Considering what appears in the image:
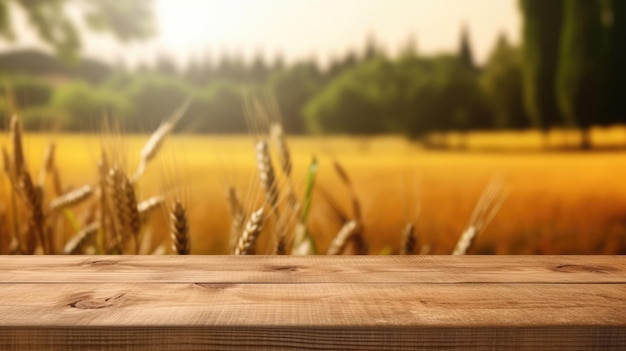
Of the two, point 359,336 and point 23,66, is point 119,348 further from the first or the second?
point 23,66

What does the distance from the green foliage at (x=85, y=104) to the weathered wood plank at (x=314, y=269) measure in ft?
4.48

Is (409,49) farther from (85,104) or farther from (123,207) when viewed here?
(123,207)

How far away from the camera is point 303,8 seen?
87.6 inches

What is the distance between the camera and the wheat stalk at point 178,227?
102cm

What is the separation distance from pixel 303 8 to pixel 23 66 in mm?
927

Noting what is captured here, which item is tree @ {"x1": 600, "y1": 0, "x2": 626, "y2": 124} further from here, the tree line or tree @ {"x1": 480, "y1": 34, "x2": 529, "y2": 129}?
tree @ {"x1": 480, "y1": 34, "x2": 529, "y2": 129}

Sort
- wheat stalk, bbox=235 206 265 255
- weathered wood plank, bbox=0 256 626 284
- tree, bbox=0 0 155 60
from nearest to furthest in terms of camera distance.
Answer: weathered wood plank, bbox=0 256 626 284 < wheat stalk, bbox=235 206 265 255 < tree, bbox=0 0 155 60

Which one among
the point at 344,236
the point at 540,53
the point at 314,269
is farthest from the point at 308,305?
the point at 540,53

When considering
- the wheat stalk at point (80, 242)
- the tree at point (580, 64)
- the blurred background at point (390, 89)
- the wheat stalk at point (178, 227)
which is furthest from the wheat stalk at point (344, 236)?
the tree at point (580, 64)

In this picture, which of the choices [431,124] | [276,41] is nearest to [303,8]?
[276,41]

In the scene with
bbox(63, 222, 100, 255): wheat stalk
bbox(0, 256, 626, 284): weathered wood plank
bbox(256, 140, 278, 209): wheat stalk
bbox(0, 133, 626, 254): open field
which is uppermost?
bbox(256, 140, 278, 209): wheat stalk

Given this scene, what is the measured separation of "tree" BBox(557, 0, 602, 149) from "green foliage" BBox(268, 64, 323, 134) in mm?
845

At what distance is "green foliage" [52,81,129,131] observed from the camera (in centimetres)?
220

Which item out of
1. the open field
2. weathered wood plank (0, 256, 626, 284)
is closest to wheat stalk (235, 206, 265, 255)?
weathered wood plank (0, 256, 626, 284)
